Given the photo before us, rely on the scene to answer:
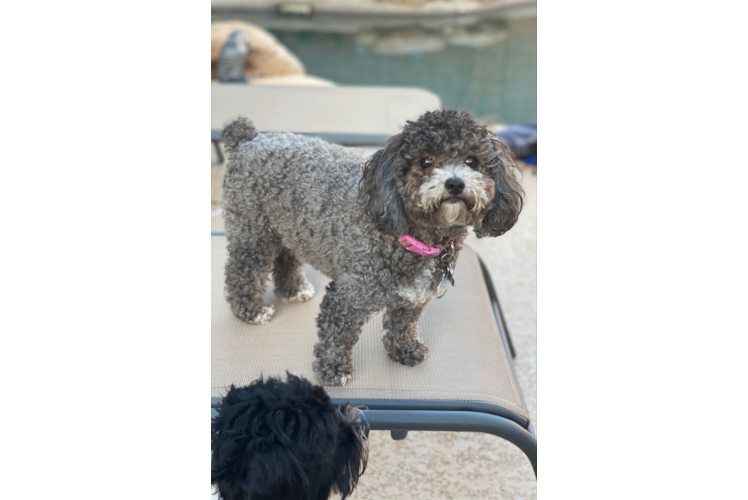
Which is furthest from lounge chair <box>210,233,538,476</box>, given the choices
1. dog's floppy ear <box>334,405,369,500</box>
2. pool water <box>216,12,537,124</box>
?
pool water <box>216,12,537,124</box>

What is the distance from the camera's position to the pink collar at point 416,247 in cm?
153

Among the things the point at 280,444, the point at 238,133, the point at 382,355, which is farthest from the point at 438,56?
the point at 280,444

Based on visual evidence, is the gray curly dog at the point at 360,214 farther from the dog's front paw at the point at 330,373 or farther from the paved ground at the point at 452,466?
the paved ground at the point at 452,466

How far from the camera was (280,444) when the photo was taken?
52.0 inches

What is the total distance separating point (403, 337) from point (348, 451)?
1.53 ft

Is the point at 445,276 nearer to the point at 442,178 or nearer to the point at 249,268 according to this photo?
the point at 442,178

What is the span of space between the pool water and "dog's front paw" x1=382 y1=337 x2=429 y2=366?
514 cm

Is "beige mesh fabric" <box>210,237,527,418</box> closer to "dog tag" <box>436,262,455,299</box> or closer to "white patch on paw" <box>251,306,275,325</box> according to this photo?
"white patch on paw" <box>251,306,275,325</box>

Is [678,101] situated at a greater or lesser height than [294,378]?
A: greater
